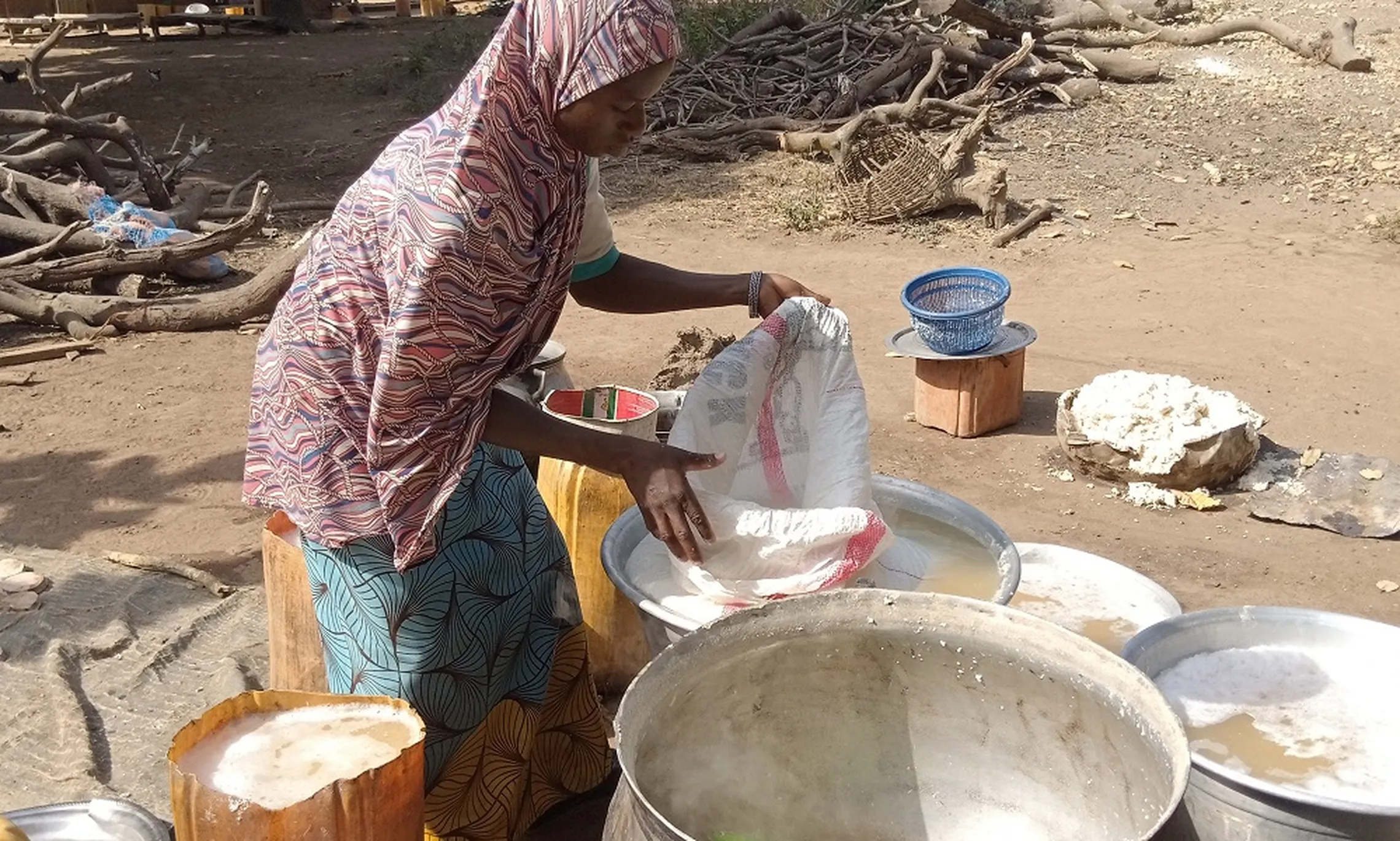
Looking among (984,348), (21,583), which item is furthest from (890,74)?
(21,583)

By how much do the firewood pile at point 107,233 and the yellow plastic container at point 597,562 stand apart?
10.1 ft

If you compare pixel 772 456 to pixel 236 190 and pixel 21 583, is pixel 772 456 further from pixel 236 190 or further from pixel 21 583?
pixel 236 190

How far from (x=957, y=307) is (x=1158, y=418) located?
1053 millimetres

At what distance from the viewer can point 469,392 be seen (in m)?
1.79

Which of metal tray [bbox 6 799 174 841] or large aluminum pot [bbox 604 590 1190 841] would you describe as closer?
large aluminum pot [bbox 604 590 1190 841]

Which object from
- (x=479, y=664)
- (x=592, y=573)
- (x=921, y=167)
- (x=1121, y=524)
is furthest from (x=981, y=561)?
(x=921, y=167)

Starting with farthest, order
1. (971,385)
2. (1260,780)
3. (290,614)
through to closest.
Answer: (971,385)
(290,614)
(1260,780)

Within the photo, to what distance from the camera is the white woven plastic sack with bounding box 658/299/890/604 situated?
185 cm

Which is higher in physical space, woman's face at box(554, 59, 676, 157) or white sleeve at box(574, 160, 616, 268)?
woman's face at box(554, 59, 676, 157)

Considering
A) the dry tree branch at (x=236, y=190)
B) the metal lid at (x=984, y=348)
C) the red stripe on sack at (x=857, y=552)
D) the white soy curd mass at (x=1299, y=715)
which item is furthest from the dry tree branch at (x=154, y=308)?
the white soy curd mass at (x=1299, y=715)

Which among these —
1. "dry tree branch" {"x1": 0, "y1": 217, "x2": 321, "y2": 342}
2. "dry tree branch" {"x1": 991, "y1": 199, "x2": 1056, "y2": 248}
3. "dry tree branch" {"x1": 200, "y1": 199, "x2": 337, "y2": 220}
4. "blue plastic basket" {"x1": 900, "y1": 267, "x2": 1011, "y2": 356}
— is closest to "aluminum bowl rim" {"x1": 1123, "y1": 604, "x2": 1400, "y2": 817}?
"blue plastic basket" {"x1": 900, "y1": 267, "x2": 1011, "y2": 356}

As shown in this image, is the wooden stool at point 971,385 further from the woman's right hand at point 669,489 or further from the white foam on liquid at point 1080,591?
the woman's right hand at point 669,489

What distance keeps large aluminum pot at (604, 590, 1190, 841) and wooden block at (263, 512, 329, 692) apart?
1.23m

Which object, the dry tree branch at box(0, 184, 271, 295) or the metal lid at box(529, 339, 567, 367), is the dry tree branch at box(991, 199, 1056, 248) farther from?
the metal lid at box(529, 339, 567, 367)
